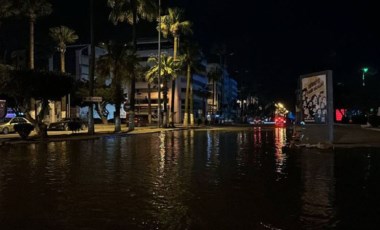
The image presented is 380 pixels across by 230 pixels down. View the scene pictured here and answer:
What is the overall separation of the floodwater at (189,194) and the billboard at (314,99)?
28.0 ft

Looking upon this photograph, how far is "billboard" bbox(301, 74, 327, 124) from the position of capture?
2784cm

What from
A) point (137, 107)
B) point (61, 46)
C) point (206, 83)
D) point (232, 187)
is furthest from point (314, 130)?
point (206, 83)

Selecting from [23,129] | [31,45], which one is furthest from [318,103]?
[31,45]

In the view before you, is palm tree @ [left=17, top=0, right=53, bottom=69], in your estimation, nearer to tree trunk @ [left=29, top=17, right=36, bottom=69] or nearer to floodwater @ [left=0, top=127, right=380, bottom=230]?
tree trunk @ [left=29, top=17, right=36, bottom=69]

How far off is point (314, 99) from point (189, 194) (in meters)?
18.6

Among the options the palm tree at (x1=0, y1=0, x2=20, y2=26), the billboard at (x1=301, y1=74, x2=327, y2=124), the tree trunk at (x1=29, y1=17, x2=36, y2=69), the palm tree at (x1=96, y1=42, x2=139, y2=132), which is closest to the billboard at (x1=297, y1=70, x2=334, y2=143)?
the billboard at (x1=301, y1=74, x2=327, y2=124)

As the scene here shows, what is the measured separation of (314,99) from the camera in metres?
28.9

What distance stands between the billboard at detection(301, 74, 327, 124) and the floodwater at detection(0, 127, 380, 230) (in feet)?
28.0

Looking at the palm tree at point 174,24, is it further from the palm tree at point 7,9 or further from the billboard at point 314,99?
the billboard at point 314,99

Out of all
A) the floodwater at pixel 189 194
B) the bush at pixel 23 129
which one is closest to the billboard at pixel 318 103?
the floodwater at pixel 189 194

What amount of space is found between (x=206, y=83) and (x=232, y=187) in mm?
151593

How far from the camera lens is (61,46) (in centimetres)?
7050

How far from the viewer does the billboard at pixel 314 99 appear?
1096 inches

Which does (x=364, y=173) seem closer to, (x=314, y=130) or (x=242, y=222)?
(x=242, y=222)
